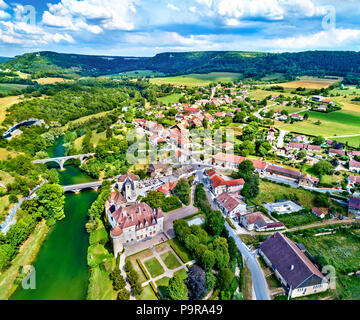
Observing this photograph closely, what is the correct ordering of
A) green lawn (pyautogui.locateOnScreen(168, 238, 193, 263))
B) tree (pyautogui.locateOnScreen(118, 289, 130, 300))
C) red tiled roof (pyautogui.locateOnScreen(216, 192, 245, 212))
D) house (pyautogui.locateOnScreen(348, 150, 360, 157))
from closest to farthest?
tree (pyautogui.locateOnScreen(118, 289, 130, 300)), green lawn (pyautogui.locateOnScreen(168, 238, 193, 263)), red tiled roof (pyautogui.locateOnScreen(216, 192, 245, 212)), house (pyautogui.locateOnScreen(348, 150, 360, 157))

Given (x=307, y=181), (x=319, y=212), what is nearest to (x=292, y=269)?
(x=319, y=212)

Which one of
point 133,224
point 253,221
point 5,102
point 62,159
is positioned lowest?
point 253,221

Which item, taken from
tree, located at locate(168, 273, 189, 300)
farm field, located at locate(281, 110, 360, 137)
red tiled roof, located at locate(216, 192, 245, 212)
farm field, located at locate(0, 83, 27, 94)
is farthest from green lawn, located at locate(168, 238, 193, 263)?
farm field, located at locate(0, 83, 27, 94)

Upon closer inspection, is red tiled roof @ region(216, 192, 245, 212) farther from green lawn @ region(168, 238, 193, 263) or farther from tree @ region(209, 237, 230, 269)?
green lawn @ region(168, 238, 193, 263)

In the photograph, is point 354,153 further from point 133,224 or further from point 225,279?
point 133,224

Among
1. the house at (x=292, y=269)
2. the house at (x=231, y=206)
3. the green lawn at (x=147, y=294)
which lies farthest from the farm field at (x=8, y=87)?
the house at (x=292, y=269)

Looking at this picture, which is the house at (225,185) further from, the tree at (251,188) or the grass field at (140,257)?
the grass field at (140,257)

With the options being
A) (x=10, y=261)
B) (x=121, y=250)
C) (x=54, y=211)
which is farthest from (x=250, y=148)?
(x=10, y=261)
